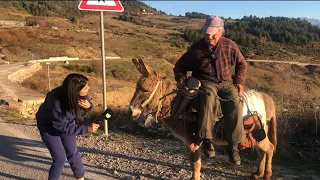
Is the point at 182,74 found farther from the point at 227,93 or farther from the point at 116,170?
the point at 116,170

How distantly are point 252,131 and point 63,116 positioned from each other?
2672 millimetres

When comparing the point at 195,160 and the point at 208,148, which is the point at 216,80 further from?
the point at 195,160

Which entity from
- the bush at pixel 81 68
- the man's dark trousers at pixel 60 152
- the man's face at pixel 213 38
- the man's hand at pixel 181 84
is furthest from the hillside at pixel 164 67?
the man's dark trousers at pixel 60 152

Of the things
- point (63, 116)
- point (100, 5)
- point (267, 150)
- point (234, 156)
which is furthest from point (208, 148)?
point (100, 5)

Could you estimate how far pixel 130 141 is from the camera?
Result: 7266 millimetres

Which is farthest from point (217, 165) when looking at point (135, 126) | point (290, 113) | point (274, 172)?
point (290, 113)

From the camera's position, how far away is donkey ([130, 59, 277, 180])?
4.08 meters

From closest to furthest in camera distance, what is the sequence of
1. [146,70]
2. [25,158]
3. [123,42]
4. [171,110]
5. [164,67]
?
1. [146,70]
2. [171,110]
3. [25,158]
4. [164,67]
5. [123,42]

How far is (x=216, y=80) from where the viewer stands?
4.54 metres

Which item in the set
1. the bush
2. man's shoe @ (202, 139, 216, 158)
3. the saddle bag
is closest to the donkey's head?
man's shoe @ (202, 139, 216, 158)

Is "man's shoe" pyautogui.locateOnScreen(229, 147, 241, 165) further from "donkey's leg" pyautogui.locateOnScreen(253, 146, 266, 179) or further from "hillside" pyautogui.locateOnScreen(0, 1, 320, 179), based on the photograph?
"hillside" pyautogui.locateOnScreen(0, 1, 320, 179)

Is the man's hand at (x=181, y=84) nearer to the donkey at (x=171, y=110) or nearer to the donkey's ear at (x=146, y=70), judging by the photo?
the donkey at (x=171, y=110)

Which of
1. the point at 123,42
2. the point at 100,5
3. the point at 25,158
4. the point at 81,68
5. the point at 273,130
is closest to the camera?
the point at 273,130

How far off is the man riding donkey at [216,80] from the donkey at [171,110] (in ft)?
0.77
